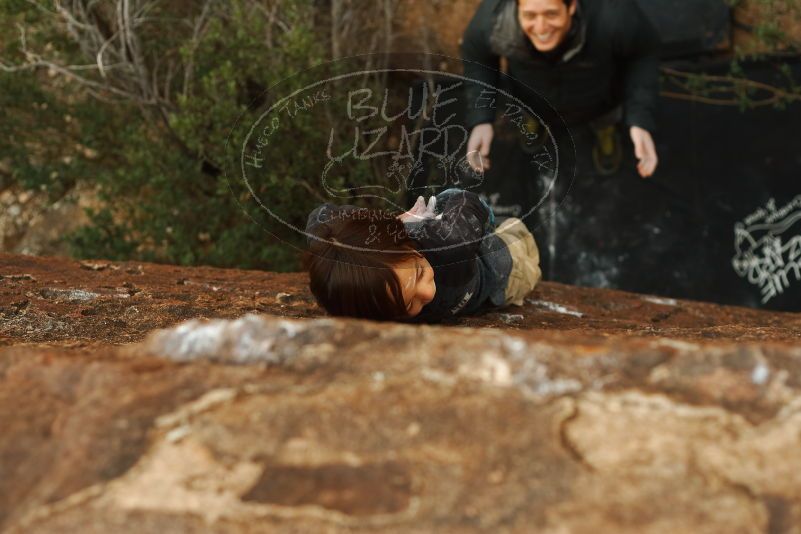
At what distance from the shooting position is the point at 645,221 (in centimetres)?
466

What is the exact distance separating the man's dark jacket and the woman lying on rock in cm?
71

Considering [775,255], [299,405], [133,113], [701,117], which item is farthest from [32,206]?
[299,405]

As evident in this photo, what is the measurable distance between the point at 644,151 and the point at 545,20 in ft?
1.83

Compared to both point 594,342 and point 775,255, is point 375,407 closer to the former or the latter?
point 594,342

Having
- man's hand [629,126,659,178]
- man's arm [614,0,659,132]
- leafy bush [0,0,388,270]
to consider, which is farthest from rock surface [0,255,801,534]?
leafy bush [0,0,388,270]

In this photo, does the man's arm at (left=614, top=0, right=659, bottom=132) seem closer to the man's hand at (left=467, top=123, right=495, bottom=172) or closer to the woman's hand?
the man's hand at (left=467, top=123, right=495, bottom=172)

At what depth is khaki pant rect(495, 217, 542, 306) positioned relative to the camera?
2570mm

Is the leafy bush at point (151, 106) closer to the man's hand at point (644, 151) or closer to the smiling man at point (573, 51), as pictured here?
the smiling man at point (573, 51)

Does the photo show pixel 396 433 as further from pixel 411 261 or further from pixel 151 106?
pixel 151 106

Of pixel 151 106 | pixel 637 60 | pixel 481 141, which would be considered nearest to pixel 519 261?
pixel 481 141

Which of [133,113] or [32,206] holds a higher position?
[133,113]

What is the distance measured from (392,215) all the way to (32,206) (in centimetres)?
368

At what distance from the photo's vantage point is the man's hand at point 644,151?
288 cm

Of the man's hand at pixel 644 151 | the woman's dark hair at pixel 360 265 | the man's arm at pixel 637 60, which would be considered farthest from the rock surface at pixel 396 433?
the man's arm at pixel 637 60
